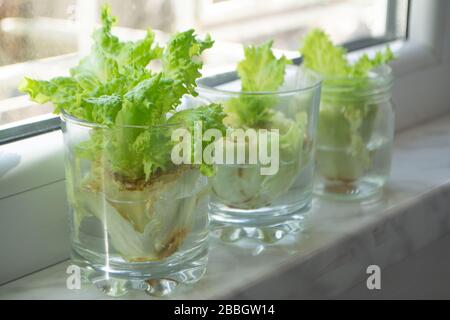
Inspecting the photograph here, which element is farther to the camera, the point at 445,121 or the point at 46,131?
the point at 445,121

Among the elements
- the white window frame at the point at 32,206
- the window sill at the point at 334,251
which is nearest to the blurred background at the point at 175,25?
the white window frame at the point at 32,206

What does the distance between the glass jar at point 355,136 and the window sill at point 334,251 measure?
0.02 meters

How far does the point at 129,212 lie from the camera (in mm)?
661

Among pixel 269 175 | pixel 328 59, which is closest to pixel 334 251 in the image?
pixel 269 175

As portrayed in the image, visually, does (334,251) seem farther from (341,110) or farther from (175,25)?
(175,25)

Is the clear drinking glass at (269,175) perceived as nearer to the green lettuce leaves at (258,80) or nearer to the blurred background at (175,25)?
Answer: the green lettuce leaves at (258,80)

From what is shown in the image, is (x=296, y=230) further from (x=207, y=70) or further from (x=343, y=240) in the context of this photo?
(x=207, y=70)

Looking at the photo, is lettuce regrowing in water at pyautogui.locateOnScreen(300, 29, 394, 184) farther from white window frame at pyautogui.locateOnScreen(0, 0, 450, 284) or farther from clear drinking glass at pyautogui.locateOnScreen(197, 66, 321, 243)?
white window frame at pyautogui.locateOnScreen(0, 0, 450, 284)

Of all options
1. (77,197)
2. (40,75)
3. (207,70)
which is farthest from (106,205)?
(207,70)

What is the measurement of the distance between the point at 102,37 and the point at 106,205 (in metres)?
0.13

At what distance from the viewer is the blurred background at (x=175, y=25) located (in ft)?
2.38

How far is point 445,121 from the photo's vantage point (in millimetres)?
1167

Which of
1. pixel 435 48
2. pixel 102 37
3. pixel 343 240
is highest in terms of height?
pixel 102 37

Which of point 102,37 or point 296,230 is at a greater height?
point 102,37
